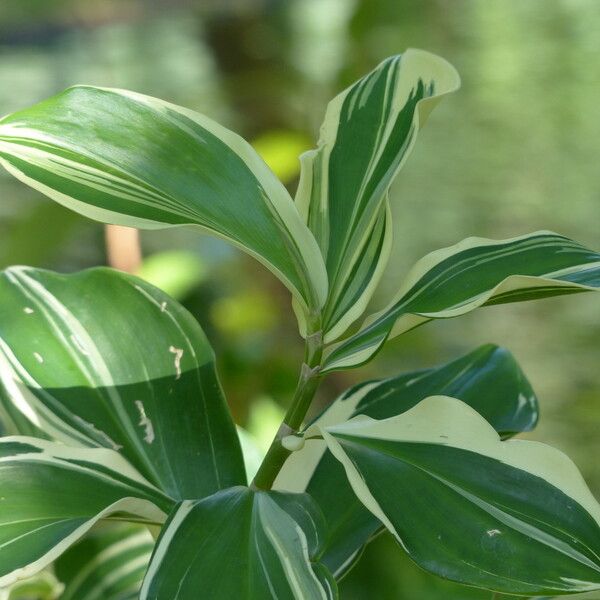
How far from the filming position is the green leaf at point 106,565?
2.06ft

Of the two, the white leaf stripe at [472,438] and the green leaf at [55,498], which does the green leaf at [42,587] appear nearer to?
the green leaf at [55,498]

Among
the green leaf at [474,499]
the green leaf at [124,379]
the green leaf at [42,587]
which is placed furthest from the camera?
the green leaf at [42,587]

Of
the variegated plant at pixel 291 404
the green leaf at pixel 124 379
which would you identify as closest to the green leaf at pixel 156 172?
the variegated plant at pixel 291 404

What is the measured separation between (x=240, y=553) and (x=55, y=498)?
0.10 metres

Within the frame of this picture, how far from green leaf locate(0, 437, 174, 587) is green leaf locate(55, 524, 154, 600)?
221 millimetres

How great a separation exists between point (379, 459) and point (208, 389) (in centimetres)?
13

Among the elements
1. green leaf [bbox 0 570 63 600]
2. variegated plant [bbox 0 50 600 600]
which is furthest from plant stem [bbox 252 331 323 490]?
green leaf [bbox 0 570 63 600]

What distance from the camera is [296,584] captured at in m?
0.34

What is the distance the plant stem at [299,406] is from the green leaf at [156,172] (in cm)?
2

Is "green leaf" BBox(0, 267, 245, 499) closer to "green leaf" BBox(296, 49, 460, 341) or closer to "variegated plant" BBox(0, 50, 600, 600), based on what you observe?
"variegated plant" BBox(0, 50, 600, 600)

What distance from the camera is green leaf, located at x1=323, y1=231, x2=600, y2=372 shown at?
0.36 meters

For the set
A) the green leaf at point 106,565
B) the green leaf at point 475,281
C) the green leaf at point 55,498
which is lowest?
the green leaf at point 106,565

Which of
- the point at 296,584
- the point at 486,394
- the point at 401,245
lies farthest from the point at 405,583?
the point at 401,245

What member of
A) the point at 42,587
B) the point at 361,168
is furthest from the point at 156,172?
the point at 42,587
